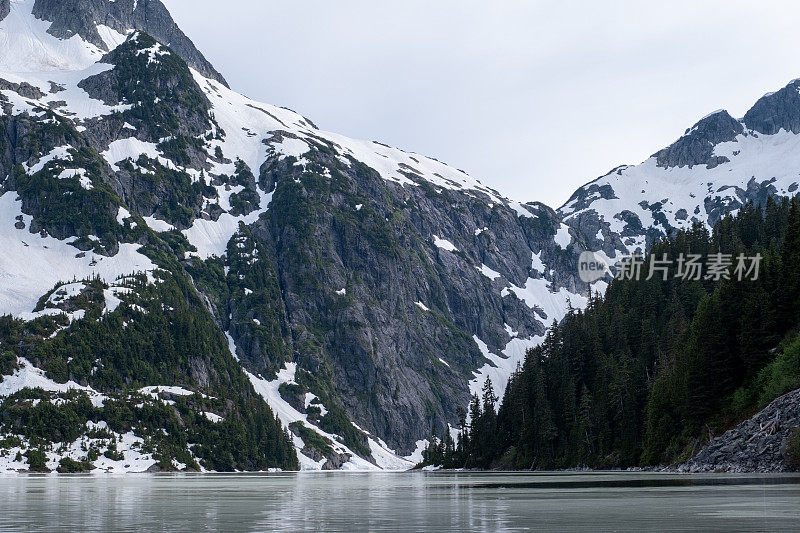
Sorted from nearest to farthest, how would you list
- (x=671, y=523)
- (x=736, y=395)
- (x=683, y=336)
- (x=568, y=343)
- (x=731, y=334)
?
1. (x=671, y=523)
2. (x=736, y=395)
3. (x=731, y=334)
4. (x=683, y=336)
5. (x=568, y=343)

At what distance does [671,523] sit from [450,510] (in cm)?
1316

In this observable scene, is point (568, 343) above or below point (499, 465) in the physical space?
above

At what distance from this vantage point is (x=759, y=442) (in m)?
79.6

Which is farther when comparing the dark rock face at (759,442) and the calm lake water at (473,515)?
A: the dark rock face at (759,442)

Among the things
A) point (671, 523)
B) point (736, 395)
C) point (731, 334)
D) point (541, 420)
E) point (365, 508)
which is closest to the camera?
point (671, 523)

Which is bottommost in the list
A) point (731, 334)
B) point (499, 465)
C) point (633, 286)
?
point (499, 465)

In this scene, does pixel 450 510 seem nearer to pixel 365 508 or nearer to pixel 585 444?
pixel 365 508

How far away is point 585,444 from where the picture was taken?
157 meters

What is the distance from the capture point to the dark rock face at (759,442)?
7519 centimetres

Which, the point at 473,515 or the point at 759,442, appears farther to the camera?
the point at 759,442

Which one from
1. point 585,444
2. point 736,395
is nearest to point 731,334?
point 736,395

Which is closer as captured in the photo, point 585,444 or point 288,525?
point 288,525

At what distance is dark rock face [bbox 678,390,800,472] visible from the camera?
247 feet

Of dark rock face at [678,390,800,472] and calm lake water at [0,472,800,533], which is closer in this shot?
calm lake water at [0,472,800,533]
